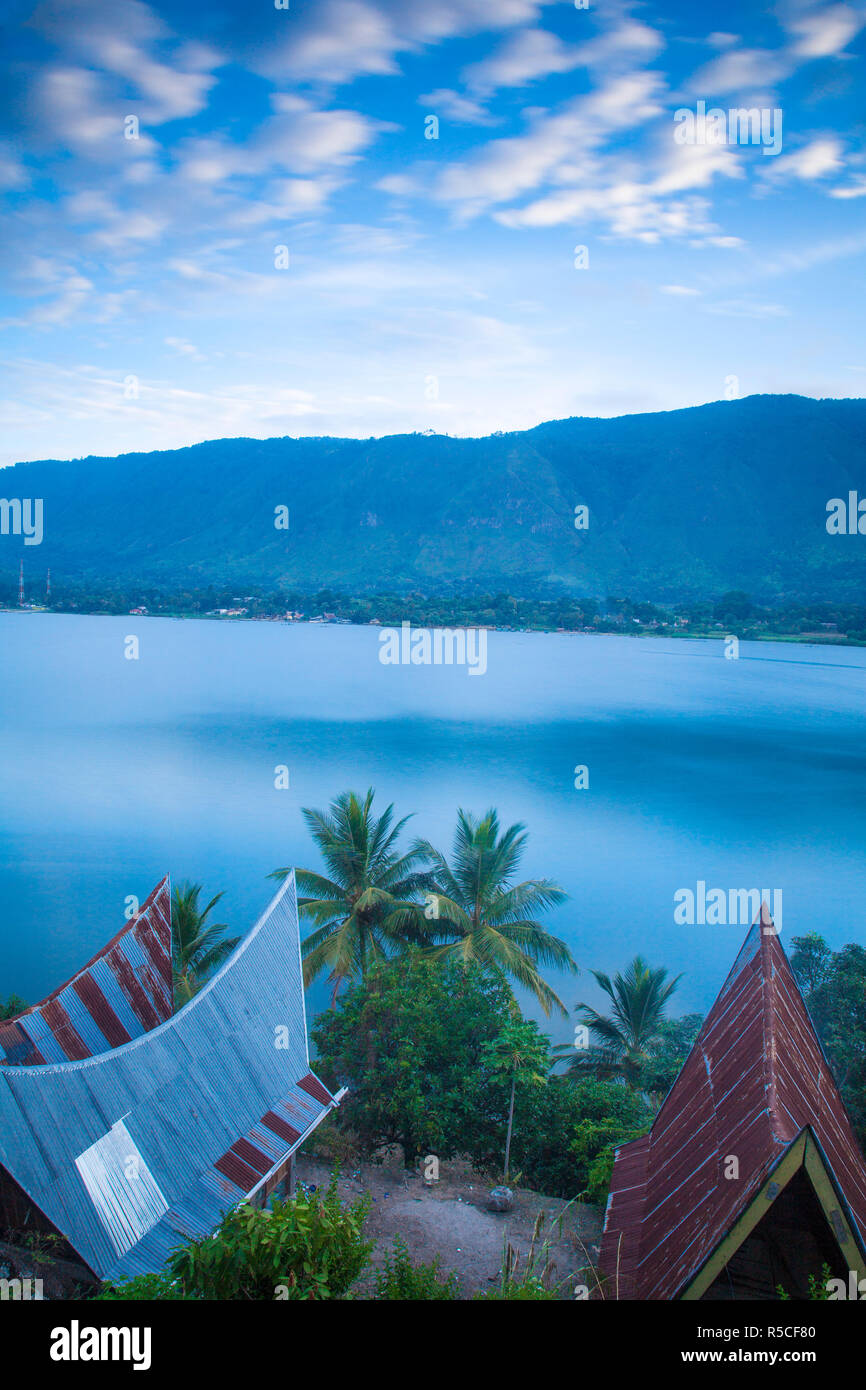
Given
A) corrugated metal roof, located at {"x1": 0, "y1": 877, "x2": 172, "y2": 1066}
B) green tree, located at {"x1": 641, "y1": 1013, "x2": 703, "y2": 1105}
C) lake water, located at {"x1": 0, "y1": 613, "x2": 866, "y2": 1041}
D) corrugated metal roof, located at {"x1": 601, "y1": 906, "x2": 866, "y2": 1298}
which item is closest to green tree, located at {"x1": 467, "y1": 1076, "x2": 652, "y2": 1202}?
corrugated metal roof, located at {"x1": 601, "y1": 906, "x2": 866, "y2": 1298}

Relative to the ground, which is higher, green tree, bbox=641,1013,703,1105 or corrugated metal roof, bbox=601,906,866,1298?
corrugated metal roof, bbox=601,906,866,1298

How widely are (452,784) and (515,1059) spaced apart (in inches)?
1367

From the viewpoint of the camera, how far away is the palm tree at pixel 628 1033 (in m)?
20.0

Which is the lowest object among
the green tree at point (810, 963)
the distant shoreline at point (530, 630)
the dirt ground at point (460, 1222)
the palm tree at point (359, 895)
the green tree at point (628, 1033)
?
the green tree at point (628, 1033)

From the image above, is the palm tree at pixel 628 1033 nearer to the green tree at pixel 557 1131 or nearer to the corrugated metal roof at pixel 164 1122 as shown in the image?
the green tree at pixel 557 1131

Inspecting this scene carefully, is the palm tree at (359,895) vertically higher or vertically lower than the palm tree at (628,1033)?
higher

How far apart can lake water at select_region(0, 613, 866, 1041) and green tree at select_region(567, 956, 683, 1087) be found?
2.82 m

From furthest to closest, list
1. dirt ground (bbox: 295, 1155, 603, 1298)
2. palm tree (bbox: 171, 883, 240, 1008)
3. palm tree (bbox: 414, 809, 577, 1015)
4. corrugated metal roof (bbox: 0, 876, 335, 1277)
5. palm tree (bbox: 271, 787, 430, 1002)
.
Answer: palm tree (bbox: 271, 787, 430, 1002) < palm tree (bbox: 414, 809, 577, 1015) < palm tree (bbox: 171, 883, 240, 1008) < dirt ground (bbox: 295, 1155, 603, 1298) < corrugated metal roof (bbox: 0, 876, 335, 1277)

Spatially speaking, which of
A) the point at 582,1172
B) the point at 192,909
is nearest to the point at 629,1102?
the point at 582,1172

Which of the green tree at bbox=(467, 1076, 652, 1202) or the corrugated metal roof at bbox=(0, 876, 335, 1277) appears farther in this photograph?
the green tree at bbox=(467, 1076, 652, 1202)

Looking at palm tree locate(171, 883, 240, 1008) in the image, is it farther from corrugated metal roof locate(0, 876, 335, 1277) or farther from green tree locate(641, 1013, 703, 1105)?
green tree locate(641, 1013, 703, 1105)

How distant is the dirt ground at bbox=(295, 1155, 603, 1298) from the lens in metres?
9.97

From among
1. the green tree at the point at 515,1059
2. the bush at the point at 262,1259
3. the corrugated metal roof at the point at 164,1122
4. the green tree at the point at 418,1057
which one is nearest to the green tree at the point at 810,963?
the green tree at the point at 418,1057

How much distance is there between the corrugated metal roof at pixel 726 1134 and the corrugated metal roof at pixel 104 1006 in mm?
7084
